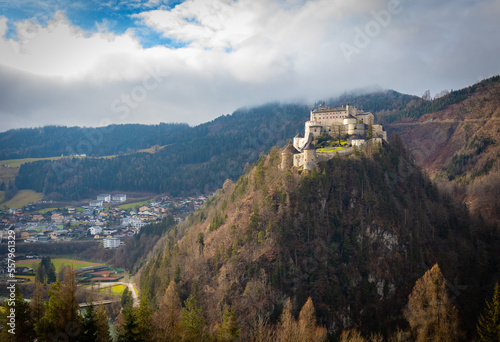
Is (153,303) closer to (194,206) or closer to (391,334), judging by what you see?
(391,334)

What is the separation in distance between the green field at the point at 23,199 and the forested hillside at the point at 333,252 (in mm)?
114668

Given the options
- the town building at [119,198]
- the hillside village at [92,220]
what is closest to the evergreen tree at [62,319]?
the hillside village at [92,220]

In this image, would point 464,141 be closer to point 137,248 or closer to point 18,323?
point 137,248

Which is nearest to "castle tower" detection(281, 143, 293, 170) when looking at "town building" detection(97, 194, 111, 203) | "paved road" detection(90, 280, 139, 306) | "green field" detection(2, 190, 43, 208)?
"paved road" detection(90, 280, 139, 306)

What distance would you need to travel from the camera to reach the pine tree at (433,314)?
39.2 m

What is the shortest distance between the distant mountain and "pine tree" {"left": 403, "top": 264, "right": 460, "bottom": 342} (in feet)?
174

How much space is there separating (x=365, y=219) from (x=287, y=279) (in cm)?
1771

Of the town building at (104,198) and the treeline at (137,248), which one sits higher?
the town building at (104,198)

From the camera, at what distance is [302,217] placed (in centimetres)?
6181

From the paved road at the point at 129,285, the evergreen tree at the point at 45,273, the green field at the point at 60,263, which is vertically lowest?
the paved road at the point at 129,285

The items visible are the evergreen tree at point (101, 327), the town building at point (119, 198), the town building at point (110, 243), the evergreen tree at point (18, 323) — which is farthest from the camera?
the town building at point (119, 198)

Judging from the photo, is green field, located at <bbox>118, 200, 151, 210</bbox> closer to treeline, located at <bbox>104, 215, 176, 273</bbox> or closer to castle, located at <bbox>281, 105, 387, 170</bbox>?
treeline, located at <bbox>104, 215, 176, 273</bbox>

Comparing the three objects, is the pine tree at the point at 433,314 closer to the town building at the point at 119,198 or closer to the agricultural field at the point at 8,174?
the town building at the point at 119,198

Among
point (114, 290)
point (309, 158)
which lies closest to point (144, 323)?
point (309, 158)
